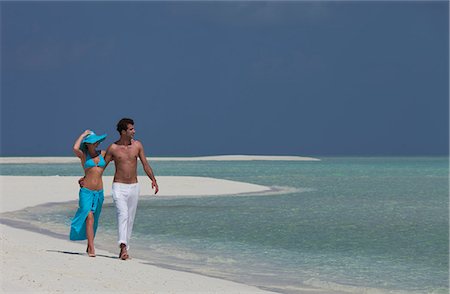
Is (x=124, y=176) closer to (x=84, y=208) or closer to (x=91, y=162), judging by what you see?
(x=91, y=162)

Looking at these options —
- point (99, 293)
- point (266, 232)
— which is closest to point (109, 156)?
point (99, 293)

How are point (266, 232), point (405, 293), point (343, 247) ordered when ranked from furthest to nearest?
point (266, 232)
point (343, 247)
point (405, 293)

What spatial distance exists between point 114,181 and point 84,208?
0.61m

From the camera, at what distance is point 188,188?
118 ft

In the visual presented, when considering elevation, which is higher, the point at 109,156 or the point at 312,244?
the point at 109,156

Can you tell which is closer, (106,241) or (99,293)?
(99,293)

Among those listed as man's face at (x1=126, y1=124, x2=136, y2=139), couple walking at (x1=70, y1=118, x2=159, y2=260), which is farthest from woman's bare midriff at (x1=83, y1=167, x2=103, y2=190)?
man's face at (x1=126, y1=124, x2=136, y2=139)

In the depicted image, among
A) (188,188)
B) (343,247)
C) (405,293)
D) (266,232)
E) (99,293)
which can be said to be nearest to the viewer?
(99,293)

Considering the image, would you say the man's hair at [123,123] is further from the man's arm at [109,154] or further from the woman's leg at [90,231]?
the woman's leg at [90,231]

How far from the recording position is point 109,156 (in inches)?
459

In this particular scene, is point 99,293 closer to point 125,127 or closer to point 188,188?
point 125,127

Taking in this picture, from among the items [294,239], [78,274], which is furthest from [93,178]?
[294,239]

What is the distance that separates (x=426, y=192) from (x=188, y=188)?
37.2ft

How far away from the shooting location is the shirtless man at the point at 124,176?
452 inches
